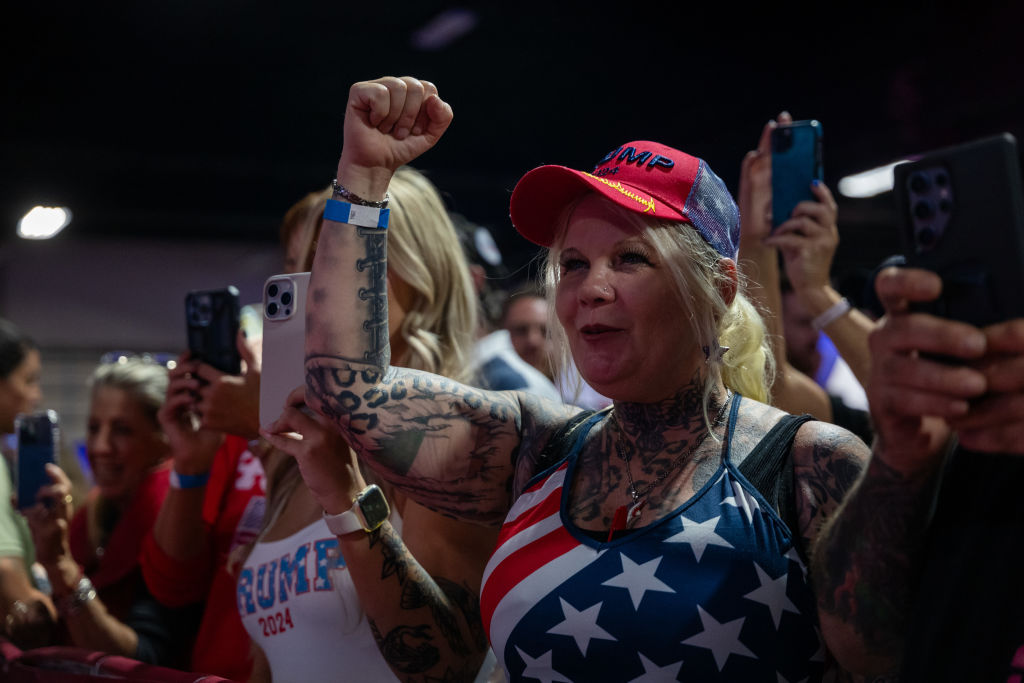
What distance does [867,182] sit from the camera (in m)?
7.16

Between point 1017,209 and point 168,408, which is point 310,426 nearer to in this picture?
point 168,408

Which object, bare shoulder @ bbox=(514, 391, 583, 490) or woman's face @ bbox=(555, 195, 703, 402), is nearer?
woman's face @ bbox=(555, 195, 703, 402)

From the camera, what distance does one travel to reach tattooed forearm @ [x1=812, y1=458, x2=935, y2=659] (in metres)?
0.80

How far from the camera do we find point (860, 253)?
9086mm

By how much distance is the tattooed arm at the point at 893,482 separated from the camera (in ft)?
2.36

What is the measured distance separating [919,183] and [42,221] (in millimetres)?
7099

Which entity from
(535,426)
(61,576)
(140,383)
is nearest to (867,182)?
(140,383)

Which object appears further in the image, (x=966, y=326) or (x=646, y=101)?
(x=646, y=101)

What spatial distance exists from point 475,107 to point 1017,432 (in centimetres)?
620

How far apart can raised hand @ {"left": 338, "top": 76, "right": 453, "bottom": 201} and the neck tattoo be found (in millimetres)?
521

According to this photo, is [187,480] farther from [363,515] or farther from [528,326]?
[528,326]

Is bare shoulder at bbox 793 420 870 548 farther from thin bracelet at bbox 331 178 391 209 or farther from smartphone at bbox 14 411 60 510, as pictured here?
smartphone at bbox 14 411 60 510

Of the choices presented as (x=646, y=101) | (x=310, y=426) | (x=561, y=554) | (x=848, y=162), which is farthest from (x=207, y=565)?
(x=848, y=162)

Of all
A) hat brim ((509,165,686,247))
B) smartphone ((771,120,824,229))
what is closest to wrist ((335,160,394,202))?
hat brim ((509,165,686,247))
